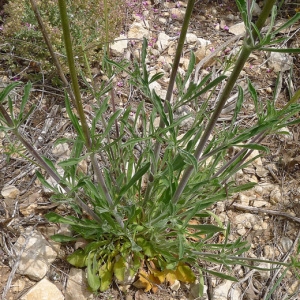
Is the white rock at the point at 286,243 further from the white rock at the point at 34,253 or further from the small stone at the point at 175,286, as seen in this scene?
the white rock at the point at 34,253

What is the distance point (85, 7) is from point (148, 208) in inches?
71.1

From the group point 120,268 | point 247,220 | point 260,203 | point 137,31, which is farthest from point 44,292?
point 137,31

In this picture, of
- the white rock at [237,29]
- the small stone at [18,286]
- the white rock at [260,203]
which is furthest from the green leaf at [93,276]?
the white rock at [237,29]

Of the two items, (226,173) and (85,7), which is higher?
(85,7)

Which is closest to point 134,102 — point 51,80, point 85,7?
point 51,80

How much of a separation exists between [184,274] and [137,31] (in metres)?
2.25

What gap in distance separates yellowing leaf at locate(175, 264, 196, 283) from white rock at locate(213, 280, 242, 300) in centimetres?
18

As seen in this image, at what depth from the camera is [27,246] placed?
7.33ft

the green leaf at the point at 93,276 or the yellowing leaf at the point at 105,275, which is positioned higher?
the green leaf at the point at 93,276

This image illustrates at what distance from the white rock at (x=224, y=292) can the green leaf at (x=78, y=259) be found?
0.81 metres

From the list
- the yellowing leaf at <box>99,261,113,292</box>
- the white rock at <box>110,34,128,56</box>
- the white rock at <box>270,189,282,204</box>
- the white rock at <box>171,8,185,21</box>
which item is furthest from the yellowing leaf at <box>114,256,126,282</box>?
the white rock at <box>171,8,185,21</box>

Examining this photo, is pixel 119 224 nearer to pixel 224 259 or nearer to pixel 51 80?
pixel 224 259

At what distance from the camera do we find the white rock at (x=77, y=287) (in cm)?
216

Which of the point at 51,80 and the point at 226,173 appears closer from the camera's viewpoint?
the point at 226,173
